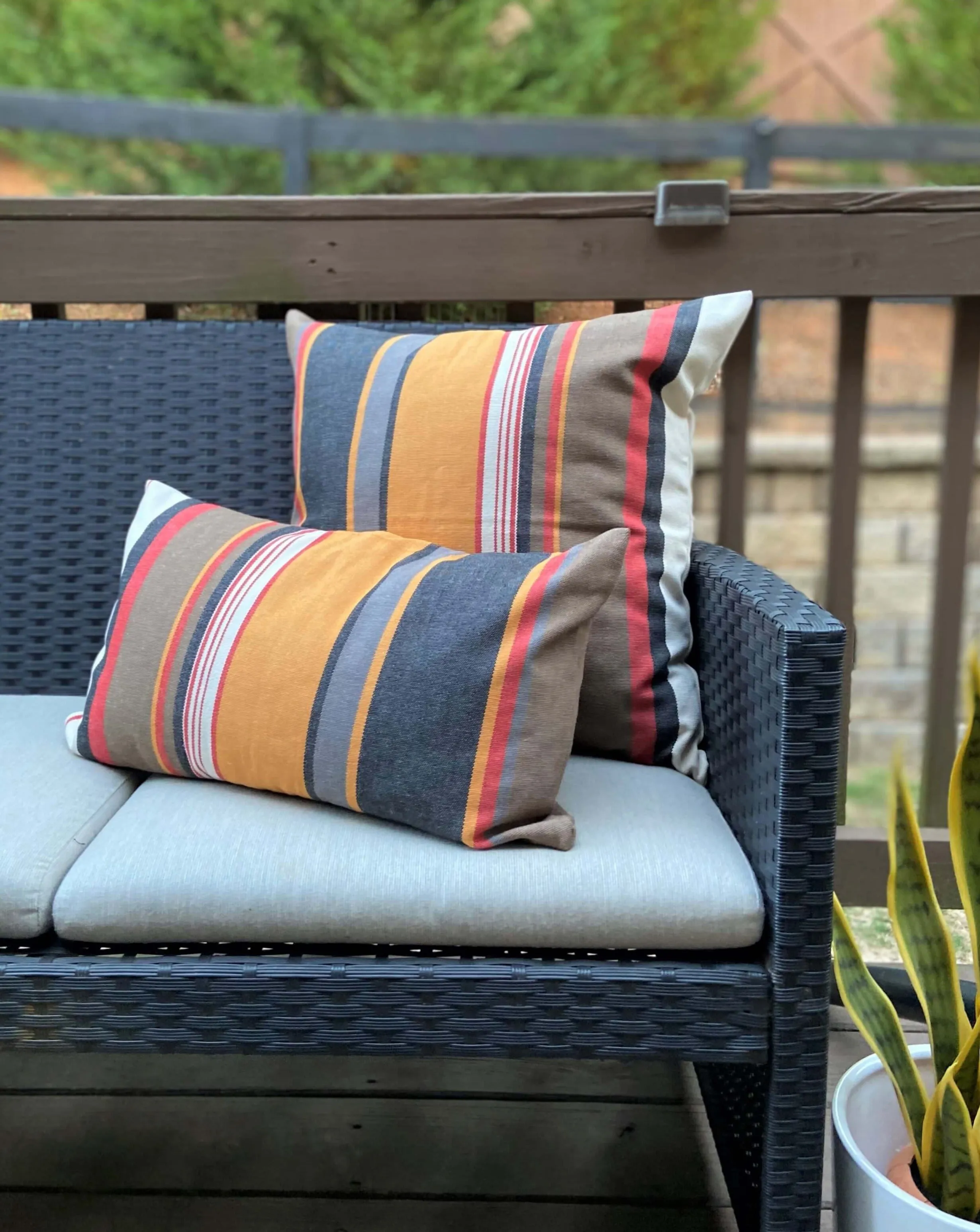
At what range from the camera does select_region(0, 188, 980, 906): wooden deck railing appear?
1.46 meters

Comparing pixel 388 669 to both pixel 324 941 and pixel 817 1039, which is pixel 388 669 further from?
pixel 817 1039

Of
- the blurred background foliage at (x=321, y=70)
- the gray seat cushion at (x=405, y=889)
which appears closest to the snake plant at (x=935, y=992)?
the gray seat cushion at (x=405, y=889)

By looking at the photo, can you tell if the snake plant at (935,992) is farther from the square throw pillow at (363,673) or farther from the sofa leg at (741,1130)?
the square throw pillow at (363,673)

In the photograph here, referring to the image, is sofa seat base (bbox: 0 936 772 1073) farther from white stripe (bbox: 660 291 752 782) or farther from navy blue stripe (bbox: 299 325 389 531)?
navy blue stripe (bbox: 299 325 389 531)

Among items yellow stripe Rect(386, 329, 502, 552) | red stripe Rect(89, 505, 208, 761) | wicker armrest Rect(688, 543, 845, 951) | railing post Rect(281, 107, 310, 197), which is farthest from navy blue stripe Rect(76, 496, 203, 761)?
railing post Rect(281, 107, 310, 197)

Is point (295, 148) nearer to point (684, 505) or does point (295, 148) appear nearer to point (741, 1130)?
point (684, 505)

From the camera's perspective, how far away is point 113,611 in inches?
45.1

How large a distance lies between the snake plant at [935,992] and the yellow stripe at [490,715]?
303 millimetres

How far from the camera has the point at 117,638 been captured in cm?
112

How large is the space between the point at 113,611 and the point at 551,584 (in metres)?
0.48

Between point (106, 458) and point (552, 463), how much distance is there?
0.63 metres

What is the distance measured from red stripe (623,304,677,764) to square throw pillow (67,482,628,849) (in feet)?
0.53

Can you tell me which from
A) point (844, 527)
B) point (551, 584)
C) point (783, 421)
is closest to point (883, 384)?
point (783, 421)

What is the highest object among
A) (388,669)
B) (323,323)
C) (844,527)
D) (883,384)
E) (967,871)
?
(883,384)
